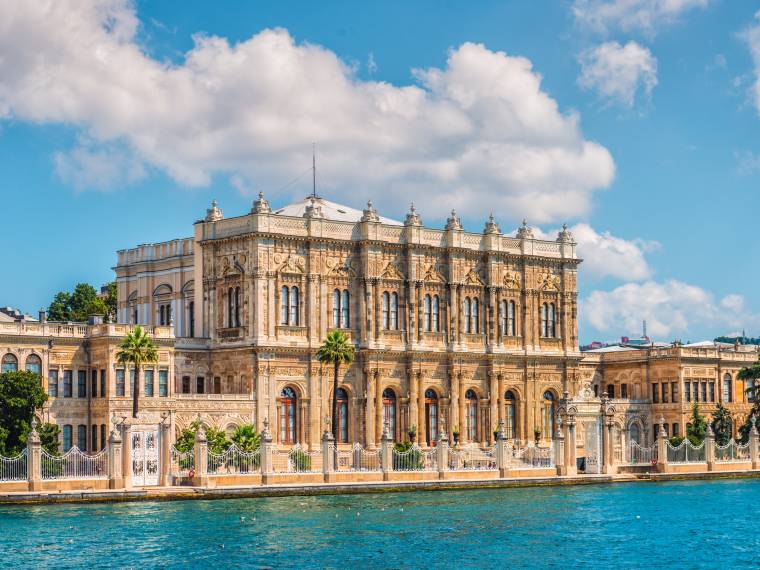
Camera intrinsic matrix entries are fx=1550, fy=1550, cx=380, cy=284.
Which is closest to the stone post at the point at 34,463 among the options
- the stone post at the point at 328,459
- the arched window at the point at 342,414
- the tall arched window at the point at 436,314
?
the stone post at the point at 328,459

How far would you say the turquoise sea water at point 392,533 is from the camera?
4588 cm

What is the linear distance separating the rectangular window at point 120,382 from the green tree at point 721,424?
3605 cm

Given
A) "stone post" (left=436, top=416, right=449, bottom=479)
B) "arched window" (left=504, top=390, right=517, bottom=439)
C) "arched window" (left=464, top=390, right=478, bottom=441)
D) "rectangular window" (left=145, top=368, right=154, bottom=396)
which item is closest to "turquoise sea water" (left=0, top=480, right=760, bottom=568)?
"stone post" (left=436, top=416, right=449, bottom=479)

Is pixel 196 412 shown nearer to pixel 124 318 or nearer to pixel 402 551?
pixel 124 318

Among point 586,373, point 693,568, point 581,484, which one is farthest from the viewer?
point 586,373

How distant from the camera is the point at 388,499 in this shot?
63.9 meters

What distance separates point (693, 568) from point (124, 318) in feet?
163

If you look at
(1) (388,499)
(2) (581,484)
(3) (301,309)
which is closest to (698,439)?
(2) (581,484)

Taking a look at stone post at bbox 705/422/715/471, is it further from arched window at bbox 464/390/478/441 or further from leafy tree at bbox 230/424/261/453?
leafy tree at bbox 230/424/261/453

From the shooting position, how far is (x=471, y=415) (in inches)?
3477

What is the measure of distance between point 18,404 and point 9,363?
4.57 metres

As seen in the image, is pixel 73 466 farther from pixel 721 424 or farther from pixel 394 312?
pixel 721 424

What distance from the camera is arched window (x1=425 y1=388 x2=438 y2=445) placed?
8606 centimetres

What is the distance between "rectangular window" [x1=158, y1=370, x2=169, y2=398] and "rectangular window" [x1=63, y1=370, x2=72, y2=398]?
14.0 feet
